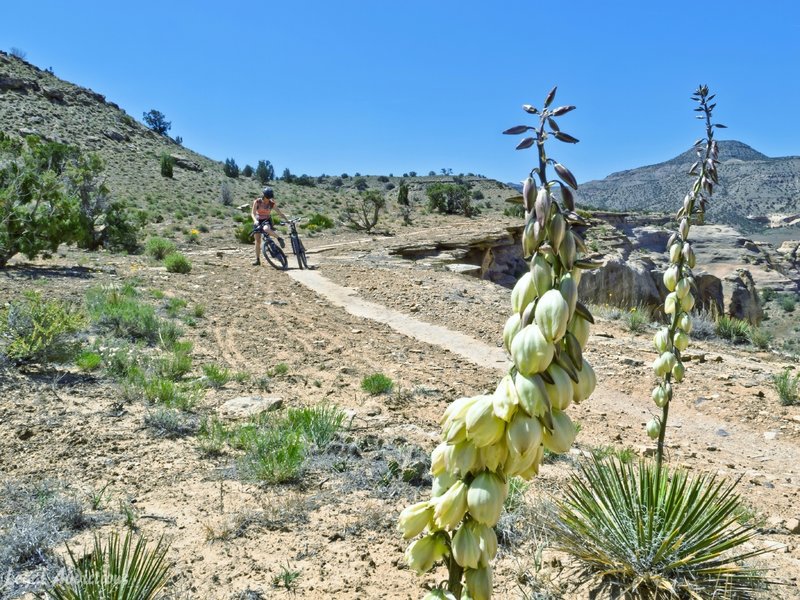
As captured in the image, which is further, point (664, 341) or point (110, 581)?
point (664, 341)

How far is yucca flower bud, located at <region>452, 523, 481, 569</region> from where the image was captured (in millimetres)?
1153

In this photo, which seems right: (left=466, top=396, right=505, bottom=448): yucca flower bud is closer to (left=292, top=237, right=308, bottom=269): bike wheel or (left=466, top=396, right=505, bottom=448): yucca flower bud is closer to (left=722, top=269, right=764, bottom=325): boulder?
(left=292, top=237, right=308, bottom=269): bike wheel

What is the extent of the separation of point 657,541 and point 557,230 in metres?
1.86

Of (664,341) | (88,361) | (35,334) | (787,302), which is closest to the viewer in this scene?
(664,341)

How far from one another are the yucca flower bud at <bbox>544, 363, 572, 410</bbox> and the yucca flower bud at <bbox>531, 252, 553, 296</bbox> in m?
0.16

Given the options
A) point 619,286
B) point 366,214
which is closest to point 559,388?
Result: point 619,286

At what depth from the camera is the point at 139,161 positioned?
1443 inches

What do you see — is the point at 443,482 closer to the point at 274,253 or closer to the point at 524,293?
the point at 524,293

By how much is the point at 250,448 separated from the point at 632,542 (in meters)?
2.18

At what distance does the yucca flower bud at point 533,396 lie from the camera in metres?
1.11

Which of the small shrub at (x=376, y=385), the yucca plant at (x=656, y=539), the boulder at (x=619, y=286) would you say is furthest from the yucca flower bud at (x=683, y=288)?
the boulder at (x=619, y=286)

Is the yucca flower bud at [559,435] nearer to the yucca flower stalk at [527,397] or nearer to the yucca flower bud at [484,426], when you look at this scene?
the yucca flower stalk at [527,397]

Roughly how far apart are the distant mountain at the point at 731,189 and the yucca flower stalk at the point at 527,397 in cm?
4765

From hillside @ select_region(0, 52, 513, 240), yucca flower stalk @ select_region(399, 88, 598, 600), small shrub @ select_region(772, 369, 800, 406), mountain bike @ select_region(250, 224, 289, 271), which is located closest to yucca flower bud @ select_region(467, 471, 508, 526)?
yucca flower stalk @ select_region(399, 88, 598, 600)
